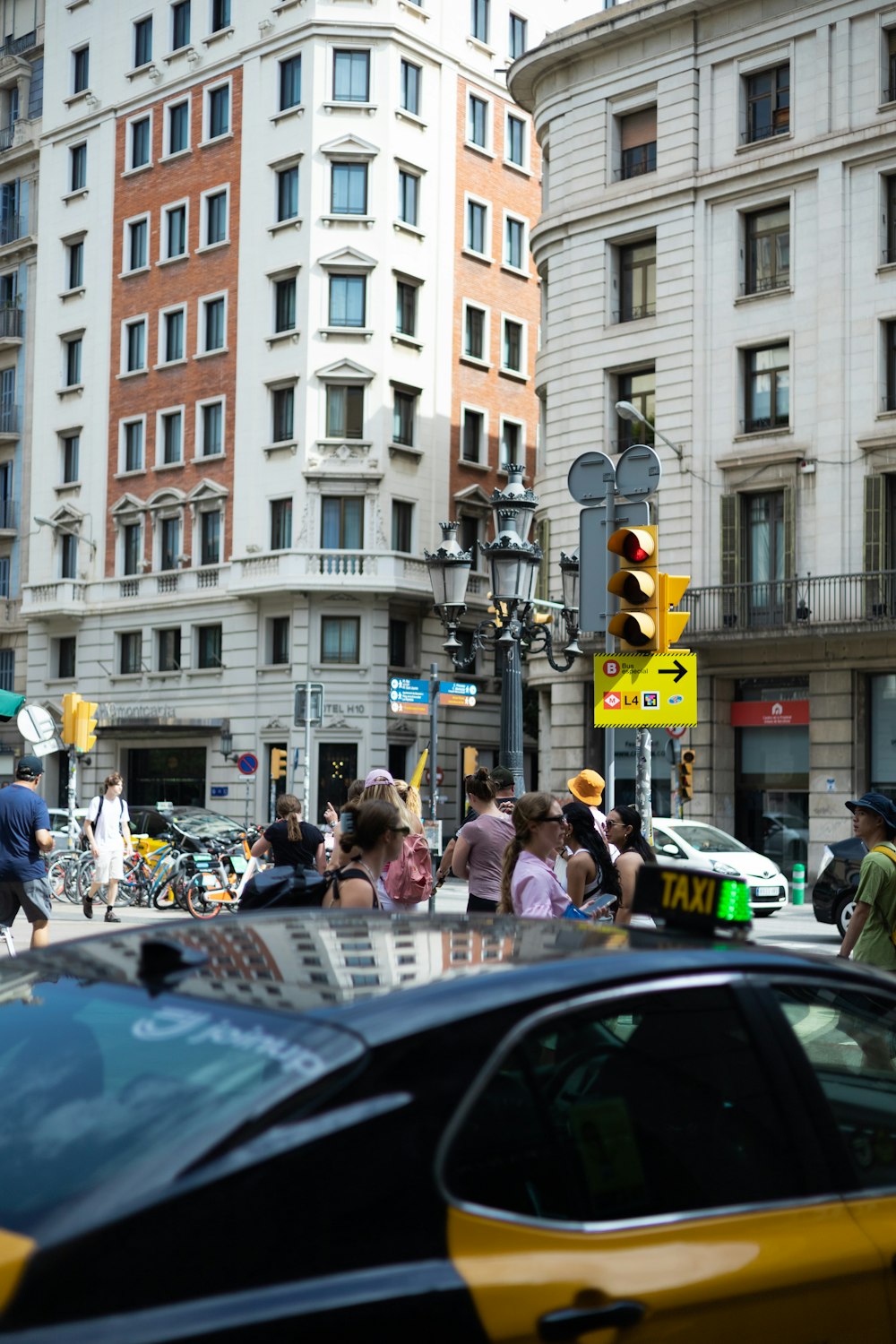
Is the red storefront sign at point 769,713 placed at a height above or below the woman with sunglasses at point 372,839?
above

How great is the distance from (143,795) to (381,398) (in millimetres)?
14003

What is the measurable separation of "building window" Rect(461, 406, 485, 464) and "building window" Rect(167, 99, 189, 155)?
1168 cm

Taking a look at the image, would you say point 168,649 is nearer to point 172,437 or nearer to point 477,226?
point 172,437

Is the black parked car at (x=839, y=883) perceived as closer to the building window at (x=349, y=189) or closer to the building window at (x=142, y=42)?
the building window at (x=349, y=189)

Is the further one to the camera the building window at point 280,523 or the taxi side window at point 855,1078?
the building window at point 280,523

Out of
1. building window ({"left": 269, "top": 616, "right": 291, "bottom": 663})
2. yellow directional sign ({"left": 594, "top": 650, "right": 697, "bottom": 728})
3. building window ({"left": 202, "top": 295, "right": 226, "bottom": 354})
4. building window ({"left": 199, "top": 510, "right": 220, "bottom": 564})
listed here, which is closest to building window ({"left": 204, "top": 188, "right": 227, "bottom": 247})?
building window ({"left": 202, "top": 295, "right": 226, "bottom": 354})

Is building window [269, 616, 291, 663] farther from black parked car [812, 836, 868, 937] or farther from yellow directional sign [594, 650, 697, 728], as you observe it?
yellow directional sign [594, 650, 697, 728]

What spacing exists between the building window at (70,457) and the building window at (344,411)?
10.6 metres

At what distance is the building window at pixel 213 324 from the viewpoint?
149ft

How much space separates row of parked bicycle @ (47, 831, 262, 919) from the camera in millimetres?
22891

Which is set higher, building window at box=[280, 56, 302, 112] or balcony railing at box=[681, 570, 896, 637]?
building window at box=[280, 56, 302, 112]

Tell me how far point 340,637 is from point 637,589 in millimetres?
33808

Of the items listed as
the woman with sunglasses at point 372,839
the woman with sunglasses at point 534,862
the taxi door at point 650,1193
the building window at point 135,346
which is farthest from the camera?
the building window at point 135,346

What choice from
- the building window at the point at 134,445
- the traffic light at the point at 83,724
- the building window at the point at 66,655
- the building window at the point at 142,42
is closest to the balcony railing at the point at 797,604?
the traffic light at the point at 83,724
